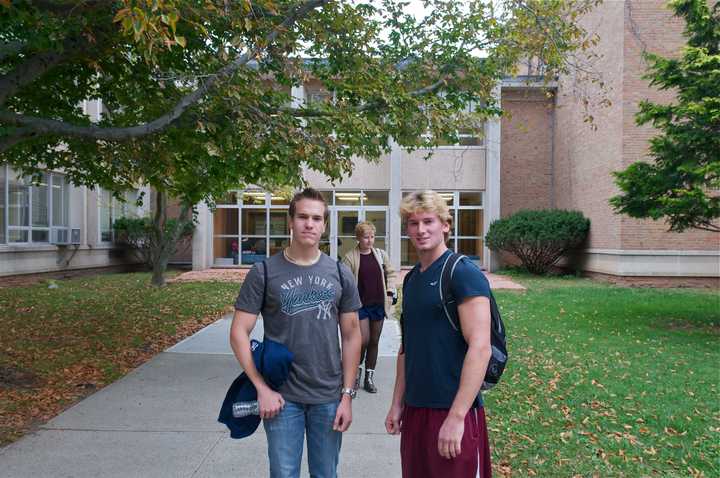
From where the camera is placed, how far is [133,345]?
8711 mm

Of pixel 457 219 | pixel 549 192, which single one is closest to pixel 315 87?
pixel 457 219

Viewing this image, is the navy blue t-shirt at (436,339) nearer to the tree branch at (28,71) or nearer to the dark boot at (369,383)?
the dark boot at (369,383)

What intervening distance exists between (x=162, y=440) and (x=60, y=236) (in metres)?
16.7

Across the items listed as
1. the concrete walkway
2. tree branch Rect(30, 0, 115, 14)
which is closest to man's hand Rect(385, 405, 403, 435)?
the concrete walkway

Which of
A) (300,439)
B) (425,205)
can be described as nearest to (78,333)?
(300,439)

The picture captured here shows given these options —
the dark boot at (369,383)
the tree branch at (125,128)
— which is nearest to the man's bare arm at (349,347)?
the dark boot at (369,383)

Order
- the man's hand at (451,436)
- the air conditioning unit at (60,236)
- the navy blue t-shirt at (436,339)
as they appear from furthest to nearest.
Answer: the air conditioning unit at (60,236) < the navy blue t-shirt at (436,339) < the man's hand at (451,436)

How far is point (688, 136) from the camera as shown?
9.22 m

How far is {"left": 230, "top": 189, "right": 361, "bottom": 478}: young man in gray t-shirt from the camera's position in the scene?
2.67 metres

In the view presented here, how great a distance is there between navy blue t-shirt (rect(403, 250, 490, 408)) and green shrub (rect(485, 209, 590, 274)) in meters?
18.7

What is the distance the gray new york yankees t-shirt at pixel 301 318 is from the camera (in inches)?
106

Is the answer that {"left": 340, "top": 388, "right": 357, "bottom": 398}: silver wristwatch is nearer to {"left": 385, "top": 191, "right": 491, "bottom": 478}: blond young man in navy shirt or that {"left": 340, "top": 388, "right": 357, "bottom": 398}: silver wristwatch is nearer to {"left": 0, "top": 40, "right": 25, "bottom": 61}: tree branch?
{"left": 385, "top": 191, "right": 491, "bottom": 478}: blond young man in navy shirt

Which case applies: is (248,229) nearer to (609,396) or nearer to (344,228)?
(344,228)

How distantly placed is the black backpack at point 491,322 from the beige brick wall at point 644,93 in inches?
662
